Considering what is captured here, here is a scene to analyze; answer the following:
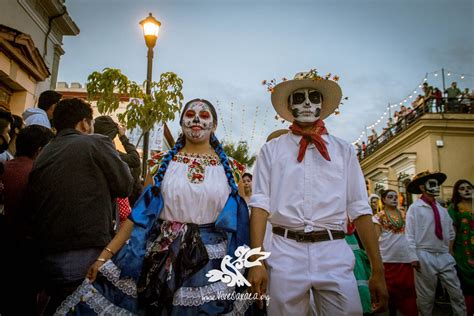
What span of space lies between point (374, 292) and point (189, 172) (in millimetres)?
1666

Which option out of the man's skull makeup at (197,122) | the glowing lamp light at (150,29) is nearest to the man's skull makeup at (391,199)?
the man's skull makeup at (197,122)

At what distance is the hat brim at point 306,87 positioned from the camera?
10.4 feet

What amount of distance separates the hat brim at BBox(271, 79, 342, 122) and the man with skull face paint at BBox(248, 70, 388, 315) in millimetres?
19

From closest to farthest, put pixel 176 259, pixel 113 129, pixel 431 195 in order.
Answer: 1. pixel 176 259
2. pixel 113 129
3. pixel 431 195

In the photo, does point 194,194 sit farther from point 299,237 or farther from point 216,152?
point 299,237

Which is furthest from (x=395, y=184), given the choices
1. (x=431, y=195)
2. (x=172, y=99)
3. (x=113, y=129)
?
(x=113, y=129)

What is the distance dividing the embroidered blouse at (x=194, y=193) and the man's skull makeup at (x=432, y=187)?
4884 mm

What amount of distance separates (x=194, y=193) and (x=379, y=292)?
1.52 m

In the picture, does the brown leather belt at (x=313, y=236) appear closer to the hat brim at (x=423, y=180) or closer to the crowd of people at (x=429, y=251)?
the crowd of people at (x=429, y=251)

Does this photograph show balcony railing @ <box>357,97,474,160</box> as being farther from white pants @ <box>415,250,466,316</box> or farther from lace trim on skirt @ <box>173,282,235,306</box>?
lace trim on skirt @ <box>173,282,235,306</box>

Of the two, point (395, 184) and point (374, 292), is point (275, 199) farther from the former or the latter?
point (395, 184)

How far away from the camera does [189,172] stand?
305 cm

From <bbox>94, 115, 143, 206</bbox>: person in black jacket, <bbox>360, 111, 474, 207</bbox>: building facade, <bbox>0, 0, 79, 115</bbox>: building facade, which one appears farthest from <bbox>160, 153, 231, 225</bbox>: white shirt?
<bbox>360, 111, 474, 207</bbox>: building facade

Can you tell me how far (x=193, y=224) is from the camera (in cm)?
281
